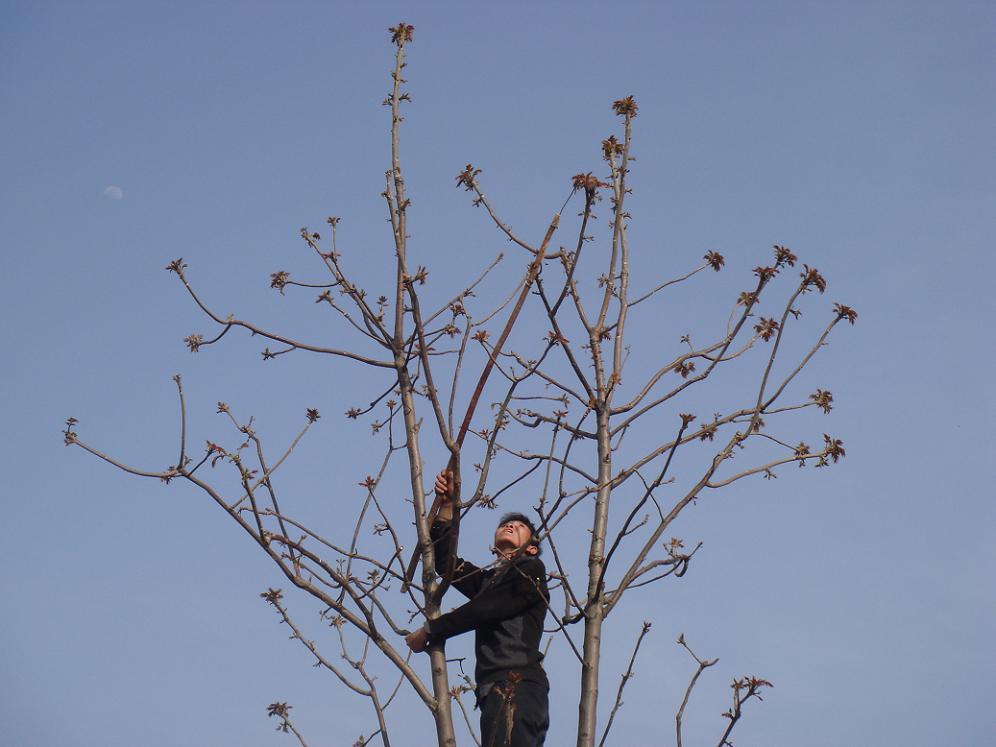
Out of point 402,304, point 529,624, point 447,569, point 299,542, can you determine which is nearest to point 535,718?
point 529,624

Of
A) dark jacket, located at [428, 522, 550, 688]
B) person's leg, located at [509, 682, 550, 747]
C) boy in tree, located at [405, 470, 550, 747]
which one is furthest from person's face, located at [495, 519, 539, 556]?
person's leg, located at [509, 682, 550, 747]

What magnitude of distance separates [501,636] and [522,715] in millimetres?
392

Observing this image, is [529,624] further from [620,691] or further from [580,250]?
[580,250]

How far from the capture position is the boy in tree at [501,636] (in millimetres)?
4832

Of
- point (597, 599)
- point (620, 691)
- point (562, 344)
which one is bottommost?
point (620, 691)

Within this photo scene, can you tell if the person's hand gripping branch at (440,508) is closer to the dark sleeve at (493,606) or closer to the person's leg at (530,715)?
the dark sleeve at (493,606)

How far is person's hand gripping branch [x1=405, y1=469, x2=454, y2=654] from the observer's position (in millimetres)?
4742

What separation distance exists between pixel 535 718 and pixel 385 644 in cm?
92

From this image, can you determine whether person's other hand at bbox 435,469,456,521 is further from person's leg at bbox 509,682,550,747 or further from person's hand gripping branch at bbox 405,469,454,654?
person's leg at bbox 509,682,550,747

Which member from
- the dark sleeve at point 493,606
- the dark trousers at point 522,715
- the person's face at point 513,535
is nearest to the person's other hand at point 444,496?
the dark sleeve at point 493,606

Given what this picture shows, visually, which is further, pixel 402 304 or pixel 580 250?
pixel 402 304

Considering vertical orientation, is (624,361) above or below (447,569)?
above

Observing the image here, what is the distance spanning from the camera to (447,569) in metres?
4.76

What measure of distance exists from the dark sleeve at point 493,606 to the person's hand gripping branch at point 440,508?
0.09 metres
